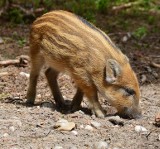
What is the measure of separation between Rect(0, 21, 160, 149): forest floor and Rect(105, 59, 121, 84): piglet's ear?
0.39 meters

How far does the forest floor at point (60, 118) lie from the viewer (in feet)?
15.0

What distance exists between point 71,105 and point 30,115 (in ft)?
2.11

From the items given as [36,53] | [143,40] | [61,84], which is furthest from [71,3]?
[36,53]

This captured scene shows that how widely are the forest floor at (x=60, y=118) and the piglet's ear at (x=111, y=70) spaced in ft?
1.27

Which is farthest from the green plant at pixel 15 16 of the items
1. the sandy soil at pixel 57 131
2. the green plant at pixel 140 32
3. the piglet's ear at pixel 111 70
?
the piglet's ear at pixel 111 70

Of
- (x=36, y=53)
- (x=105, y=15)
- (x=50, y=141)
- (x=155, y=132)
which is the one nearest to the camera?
(x=50, y=141)

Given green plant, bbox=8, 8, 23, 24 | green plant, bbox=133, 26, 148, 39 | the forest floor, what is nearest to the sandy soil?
the forest floor

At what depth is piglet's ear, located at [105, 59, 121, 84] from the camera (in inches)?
209

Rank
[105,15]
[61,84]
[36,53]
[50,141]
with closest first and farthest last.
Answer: [50,141], [36,53], [61,84], [105,15]

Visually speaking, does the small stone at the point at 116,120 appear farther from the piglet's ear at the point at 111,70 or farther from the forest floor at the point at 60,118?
the piglet's ear at the point at 111,70

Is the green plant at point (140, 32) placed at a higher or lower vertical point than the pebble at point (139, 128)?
lower

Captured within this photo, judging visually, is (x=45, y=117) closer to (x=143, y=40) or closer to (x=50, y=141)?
(x=50, y=141)

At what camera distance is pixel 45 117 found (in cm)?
514

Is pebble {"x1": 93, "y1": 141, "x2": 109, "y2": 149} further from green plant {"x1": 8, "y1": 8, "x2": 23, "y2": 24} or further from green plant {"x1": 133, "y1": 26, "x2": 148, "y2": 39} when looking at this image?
green plant {"x1": 8, "y1": 8, "x2": 23, "y2": 24}
